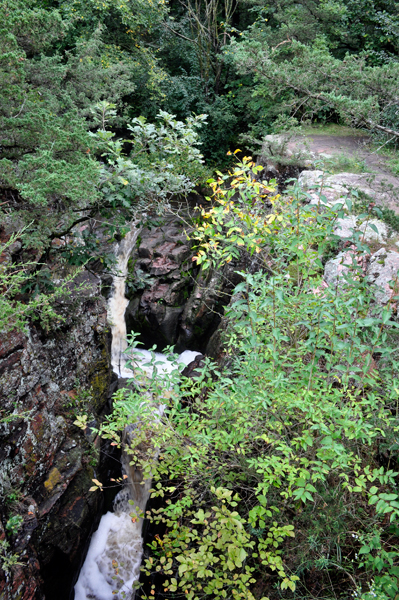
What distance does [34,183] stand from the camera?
11.4ft

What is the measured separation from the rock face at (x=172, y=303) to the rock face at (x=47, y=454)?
2752mm

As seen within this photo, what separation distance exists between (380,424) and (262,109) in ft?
30.1

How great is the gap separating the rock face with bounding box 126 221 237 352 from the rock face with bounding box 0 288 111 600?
2.75m

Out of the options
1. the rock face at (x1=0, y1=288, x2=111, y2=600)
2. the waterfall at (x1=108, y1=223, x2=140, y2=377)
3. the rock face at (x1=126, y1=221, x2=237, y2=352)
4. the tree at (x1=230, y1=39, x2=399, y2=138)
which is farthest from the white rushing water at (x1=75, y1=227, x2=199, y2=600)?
the tree at (x1=230, y1=39, x2=399, y2=138)

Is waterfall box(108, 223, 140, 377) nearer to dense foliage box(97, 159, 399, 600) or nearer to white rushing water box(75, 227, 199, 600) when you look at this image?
white rushing water box(75, 227, 199, 600)

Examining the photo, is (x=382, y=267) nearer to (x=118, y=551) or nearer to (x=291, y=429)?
(x=291, y=429)

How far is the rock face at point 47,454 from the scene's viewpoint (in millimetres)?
3686

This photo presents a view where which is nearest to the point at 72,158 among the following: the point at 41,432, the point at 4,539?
the point at 41,432

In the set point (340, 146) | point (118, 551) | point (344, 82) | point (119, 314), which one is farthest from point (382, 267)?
point (119, 314)

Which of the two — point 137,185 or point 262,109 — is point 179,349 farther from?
point 262,109

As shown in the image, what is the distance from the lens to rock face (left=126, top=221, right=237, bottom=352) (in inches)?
321

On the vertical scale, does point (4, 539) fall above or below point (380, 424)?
below

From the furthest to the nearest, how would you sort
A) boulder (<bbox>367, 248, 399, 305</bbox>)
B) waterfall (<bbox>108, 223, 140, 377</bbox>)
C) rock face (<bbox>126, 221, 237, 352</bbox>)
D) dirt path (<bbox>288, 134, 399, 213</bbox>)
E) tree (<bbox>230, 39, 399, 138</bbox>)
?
rock face (<bbox>126, 221, 237, 352</bbox>), waterfall (<bbox>108, 223, 140, 377</bbox>), dirt path (<bbox>288, 134, 399, 213</bbox>), boulder (<bbox>367, 248, 399, 305</bbox>), tree (<bbox>230, 39, 399, 138</bbox>)

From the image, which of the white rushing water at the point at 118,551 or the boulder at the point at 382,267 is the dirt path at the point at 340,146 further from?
the white rushing water at the point at 118,551
